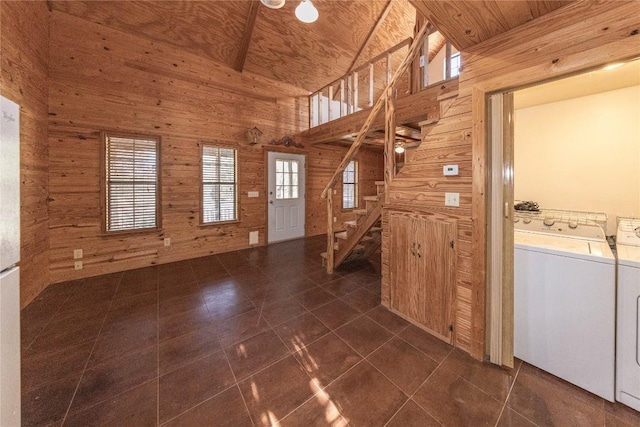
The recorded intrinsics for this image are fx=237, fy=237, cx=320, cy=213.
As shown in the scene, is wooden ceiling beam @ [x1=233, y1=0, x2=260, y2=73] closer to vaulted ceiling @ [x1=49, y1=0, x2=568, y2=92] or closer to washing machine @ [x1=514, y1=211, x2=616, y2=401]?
vaulted ceiling @ [x1=49, y1=0, x2=568, y2=92]

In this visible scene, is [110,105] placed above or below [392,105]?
above

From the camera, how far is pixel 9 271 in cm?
95

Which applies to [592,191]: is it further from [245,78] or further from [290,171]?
[245,78]

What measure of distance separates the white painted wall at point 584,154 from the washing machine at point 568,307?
0.90m

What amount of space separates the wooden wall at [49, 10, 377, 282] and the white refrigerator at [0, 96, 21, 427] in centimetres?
318

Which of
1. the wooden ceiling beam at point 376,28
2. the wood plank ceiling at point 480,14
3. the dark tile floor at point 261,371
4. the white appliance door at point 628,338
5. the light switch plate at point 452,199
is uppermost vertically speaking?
the wooden ceiling beam at point 376,28

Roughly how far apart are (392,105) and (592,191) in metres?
2.24

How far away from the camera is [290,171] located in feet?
18.5

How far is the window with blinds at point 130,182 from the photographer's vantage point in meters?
3.54

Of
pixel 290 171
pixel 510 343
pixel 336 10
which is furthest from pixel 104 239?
pixel 336 10

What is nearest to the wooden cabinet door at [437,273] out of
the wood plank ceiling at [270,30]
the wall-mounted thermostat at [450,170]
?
the wall-mounted thermostat at [450,170]

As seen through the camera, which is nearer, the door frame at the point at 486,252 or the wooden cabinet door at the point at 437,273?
the door frame at the point at 486,252

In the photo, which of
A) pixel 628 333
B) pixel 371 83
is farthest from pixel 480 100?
pixel 371 83

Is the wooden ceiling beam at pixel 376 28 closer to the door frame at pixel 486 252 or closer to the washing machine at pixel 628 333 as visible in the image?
the door frame at pixel 486 252
